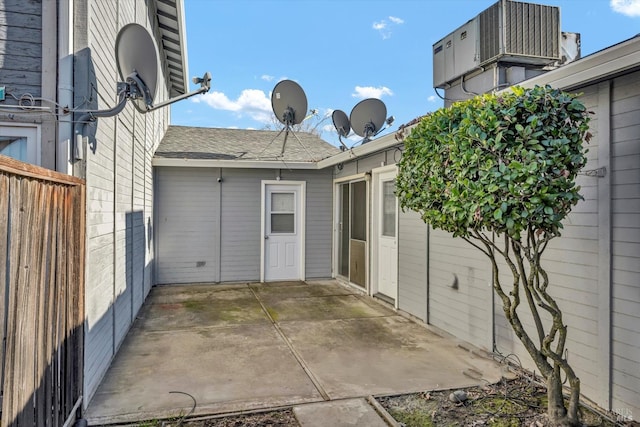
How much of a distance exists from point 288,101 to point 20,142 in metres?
5.37

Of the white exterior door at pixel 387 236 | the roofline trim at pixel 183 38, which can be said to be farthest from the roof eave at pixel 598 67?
the roofline trim at pixel 183 38

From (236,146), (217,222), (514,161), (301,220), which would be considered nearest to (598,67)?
(514,161)

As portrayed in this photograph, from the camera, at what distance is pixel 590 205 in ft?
9.69

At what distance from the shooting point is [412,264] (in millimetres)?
5367

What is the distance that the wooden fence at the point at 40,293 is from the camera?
1.79m

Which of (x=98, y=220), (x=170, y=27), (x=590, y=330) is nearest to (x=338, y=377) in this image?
(x=590, y=330)

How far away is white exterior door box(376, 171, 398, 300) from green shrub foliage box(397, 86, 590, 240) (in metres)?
3.21

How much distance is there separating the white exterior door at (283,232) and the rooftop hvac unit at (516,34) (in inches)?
183

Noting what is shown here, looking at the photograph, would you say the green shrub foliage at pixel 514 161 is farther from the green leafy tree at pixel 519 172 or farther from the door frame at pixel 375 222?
the door frame at pixel 375 222

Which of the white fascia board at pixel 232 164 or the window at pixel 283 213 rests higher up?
the white fascia board at pixel 232 164

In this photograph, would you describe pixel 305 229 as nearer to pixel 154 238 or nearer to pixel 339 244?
pixel 339 244

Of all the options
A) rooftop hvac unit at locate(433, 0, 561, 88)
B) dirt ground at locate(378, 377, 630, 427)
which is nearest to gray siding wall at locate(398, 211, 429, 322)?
dirt ground at locate(378, 377, 630, 427)

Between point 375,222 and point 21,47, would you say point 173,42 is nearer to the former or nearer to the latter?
point 375,222

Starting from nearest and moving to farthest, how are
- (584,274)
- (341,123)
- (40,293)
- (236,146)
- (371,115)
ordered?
(40,293)
(584,274)
(371,115)
(341,123)
(236,146)
